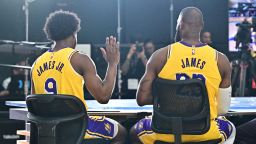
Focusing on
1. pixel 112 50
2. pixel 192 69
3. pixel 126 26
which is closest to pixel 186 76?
pixel 192 69

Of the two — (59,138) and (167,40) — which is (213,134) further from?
(167,40)

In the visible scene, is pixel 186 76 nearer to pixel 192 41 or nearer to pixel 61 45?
pixel 192 41

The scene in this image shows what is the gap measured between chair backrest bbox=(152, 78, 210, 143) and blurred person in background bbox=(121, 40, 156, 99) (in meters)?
4.48

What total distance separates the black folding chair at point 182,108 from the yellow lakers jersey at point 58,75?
44cm

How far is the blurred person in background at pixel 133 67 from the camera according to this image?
715 centimetres

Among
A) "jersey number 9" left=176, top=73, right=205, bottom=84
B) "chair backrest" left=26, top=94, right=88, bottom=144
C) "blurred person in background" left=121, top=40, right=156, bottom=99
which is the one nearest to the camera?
"chair backrest" left=26, top=94, right=88, bottom=144

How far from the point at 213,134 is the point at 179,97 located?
0.30 m

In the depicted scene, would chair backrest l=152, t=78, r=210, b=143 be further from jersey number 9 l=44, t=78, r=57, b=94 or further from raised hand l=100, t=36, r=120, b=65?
jersey number 9 l=44, t=78, r=57, b=94

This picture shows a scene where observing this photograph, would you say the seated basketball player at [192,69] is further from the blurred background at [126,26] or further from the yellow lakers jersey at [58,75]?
the blurred background at [126,26]

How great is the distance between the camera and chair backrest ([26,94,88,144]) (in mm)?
2459

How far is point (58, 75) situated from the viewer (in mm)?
2715

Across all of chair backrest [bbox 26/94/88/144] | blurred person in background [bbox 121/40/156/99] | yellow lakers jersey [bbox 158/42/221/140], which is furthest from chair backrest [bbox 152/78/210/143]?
blurred person in background [bbox 121/40/156/99]

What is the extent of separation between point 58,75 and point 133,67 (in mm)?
4610

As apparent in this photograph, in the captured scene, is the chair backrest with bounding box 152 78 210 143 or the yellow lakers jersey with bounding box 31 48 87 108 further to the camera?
the yellow lakers jersey with bounding box 31 48 87 108
